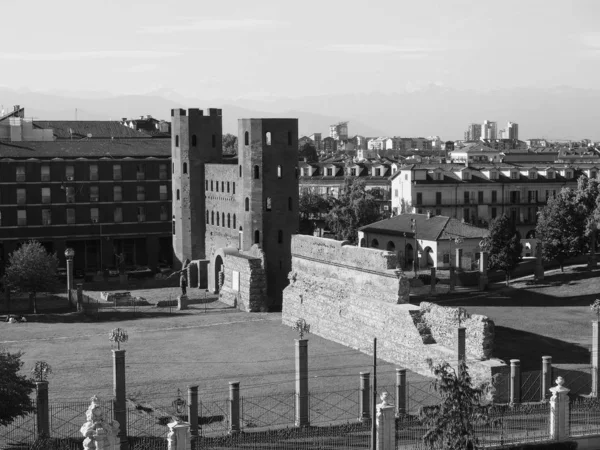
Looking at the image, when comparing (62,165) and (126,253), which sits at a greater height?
(62,165)

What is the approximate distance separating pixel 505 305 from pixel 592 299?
5.38 meters

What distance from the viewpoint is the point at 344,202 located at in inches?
3814

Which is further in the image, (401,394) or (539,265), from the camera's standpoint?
(539,265)

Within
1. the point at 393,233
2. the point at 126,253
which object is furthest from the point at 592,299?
the point at 126,253

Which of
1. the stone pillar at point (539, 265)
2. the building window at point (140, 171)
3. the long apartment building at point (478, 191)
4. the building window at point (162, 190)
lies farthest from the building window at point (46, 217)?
the stone pillar at point (539, 265)

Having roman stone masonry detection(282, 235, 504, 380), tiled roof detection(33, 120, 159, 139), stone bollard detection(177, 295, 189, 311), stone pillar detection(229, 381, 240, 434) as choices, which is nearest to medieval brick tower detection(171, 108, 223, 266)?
stone bollard detection(177, 295, 189, 311)

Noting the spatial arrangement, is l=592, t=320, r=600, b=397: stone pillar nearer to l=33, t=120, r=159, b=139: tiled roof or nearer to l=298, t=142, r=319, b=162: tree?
l=33, t=120, r=159, b=139: tiled roof

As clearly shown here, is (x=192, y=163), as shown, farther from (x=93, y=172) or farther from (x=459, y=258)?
(x=459, y=258)

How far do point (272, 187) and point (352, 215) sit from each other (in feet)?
90.2

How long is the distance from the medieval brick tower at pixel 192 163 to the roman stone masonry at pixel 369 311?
20.1 m

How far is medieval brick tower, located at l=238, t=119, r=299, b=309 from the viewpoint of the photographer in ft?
223

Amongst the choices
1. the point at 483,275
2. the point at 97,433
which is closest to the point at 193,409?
the point at 97,433

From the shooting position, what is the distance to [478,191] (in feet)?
316

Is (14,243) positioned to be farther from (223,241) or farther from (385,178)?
(385,178)
